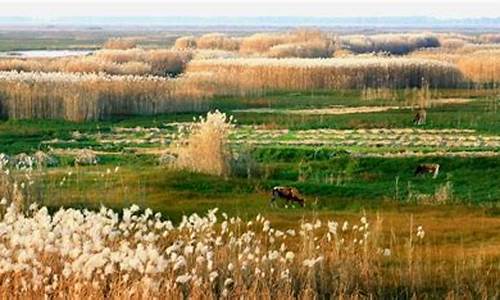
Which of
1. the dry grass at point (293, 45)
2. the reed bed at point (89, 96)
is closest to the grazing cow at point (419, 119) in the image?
the reed bed at point (89, 96)

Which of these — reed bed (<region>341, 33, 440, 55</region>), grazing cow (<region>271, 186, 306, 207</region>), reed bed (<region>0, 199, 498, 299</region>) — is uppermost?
reed bed (<region>0, 199, 498, 299</region>)

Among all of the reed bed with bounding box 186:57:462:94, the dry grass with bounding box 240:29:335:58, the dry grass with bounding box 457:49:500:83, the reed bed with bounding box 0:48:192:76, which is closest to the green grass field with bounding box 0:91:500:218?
the reed bed with bounding box 186:57:462:94

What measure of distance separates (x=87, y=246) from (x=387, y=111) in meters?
39.0

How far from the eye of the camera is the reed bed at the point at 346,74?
6625 centimetres

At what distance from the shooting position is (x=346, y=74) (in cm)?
6669

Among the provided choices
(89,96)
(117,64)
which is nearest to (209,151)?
(89,96)

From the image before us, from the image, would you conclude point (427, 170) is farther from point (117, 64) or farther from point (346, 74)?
point (117, 64)

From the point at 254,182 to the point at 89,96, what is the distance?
822 inches

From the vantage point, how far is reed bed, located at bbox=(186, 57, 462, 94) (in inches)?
2608

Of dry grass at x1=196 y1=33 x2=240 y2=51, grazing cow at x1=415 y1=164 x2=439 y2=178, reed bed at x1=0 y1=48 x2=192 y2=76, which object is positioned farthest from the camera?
dry grass at x1=196 y1=33 x2=240 y2=51

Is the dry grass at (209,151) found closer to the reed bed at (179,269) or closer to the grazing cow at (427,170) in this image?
the grazing cow at (427,170)

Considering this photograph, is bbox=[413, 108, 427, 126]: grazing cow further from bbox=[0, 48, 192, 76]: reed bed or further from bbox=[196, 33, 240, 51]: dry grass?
bbox=[196, 33, 240, 51]: dry grass

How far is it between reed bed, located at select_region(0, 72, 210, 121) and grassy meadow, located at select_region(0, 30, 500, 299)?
0.09 m

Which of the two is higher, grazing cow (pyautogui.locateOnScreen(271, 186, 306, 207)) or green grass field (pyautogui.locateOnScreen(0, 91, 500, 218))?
grazing cow (pyautogui.locateOnScreen(271, 186, 306, 207))
